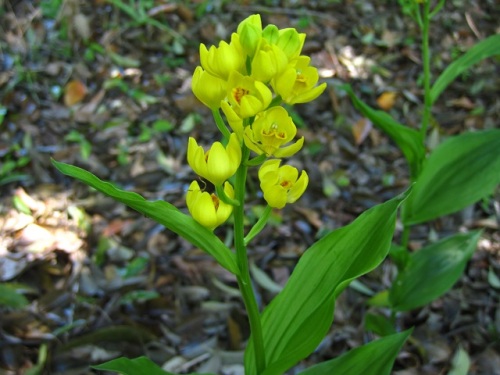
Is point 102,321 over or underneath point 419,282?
underneath

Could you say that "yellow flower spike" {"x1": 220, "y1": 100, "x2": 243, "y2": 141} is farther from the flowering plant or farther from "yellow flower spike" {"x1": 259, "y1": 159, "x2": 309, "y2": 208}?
"yellow flower spike" {"x1": 259, "y1": 159, "x2": 309, "y2": 208}

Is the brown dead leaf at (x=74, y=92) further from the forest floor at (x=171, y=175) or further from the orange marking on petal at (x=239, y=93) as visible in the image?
the orange marking on petal at (x=239, y=93)

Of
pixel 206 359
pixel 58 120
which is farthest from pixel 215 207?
pixel 58 120

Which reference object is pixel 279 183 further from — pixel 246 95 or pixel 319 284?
pixel 319 284

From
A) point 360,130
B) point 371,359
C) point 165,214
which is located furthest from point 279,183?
point 360,130

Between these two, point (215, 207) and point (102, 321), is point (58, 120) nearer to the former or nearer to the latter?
point (102, 321)

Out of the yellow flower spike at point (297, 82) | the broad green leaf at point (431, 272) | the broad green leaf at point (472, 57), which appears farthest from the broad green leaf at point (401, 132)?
the yellow flower spike at point (297, 82)
